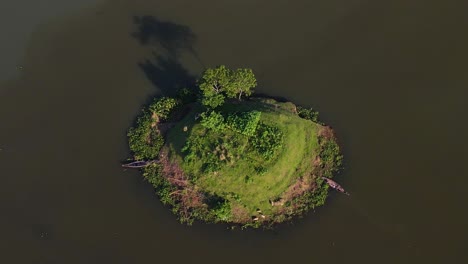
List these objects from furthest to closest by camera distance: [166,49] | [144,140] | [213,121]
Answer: [166,49] < [144,140] < [213,121]

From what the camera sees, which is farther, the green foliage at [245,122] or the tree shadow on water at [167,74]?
the tree shadow on water at [167,74]

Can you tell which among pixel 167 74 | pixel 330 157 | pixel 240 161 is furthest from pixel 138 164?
pixel 330 157

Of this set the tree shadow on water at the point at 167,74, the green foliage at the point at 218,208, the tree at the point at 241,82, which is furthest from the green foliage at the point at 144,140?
the tree at the point at 241,82

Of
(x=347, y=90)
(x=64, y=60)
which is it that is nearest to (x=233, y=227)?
(x=347, y=90)

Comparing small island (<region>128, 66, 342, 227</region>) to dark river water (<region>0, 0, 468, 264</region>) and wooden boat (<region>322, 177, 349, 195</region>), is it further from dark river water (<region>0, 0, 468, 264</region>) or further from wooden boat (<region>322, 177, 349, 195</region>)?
dark river water (<region>0, 0, 468, 264</region>)

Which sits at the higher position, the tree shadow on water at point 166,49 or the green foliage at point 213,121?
the tree shadow on water at point 166,49

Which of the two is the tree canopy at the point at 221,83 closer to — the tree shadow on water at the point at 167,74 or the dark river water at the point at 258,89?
the dark river water at the point at 258,89

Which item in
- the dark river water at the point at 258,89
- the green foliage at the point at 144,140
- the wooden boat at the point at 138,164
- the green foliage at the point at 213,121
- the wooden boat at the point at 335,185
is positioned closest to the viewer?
the dark river water at the point at 258,89

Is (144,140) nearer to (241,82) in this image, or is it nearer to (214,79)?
(214,79)
